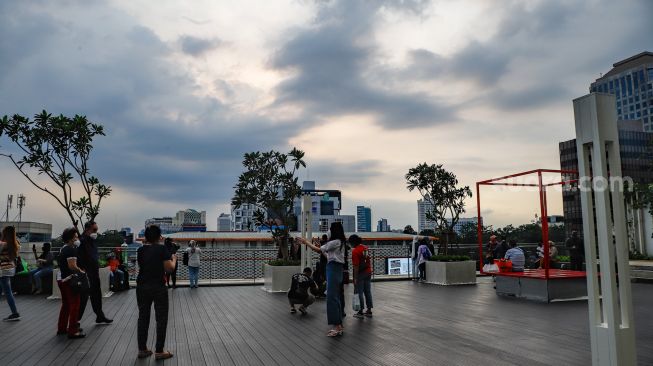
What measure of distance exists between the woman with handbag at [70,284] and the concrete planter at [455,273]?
10.5 metres

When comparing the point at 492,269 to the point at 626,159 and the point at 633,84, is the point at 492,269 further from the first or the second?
the point at 633,84

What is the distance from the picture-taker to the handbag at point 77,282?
6.81 metres

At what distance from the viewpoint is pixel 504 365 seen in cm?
504

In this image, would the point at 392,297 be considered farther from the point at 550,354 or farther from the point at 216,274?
the point at 216,274

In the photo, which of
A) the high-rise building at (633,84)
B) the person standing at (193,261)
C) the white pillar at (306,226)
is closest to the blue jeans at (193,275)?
the person standing at (193,261)

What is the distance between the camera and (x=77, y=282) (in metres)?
6.82

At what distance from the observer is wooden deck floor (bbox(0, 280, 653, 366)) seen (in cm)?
542

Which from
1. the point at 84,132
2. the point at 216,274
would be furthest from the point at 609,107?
the point at 216,274

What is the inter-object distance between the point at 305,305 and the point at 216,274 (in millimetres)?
10980

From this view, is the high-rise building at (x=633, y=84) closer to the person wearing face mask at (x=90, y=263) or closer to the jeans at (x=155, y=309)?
the person wearing face mask at (x=90, y=263)

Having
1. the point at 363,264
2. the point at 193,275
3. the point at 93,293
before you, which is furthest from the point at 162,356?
the point at 193,275

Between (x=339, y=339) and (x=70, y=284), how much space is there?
13.2 ft

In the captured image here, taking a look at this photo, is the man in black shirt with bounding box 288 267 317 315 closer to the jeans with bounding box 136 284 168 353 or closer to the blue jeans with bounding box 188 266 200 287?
the jeans with bounding box 136 284 168 353

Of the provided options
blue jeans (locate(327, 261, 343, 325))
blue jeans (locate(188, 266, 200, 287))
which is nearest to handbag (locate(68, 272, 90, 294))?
blue jeans (locate(327, 261, 343, 325))
